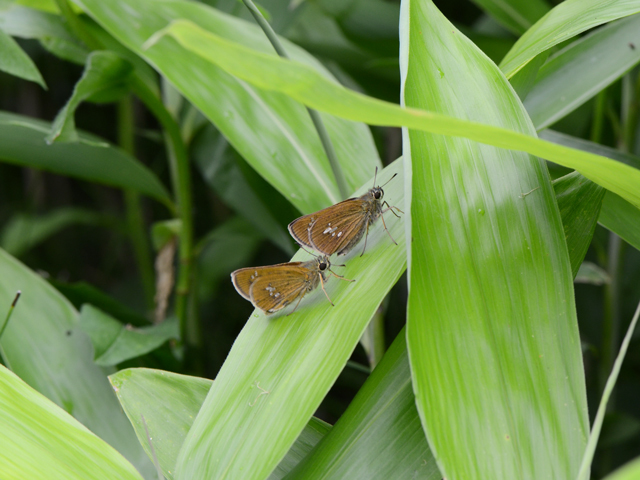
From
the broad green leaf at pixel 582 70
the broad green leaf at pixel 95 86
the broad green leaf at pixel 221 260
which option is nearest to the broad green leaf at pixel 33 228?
the broad green leaf at pixel 221 260

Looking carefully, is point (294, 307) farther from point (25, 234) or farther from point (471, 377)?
point (25, 234)

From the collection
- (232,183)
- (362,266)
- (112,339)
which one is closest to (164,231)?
(232,183)

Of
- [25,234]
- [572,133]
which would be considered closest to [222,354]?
[25,234]

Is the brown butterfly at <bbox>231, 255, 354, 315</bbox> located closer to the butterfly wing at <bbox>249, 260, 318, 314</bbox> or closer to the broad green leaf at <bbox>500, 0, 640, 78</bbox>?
the butterfly wing at <bbox>249, 260, 318, 314</bbox>

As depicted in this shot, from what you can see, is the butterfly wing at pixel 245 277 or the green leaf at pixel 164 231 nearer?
the butterfly wing at pixel 245 277

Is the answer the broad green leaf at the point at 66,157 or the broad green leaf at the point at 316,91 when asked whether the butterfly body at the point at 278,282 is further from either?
the broad green leaf at the point at 66,157

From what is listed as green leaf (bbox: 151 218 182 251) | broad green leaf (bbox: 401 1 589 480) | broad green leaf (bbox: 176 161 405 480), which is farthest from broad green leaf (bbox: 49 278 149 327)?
broad green leaf (bbox: 401 1 589 480)
